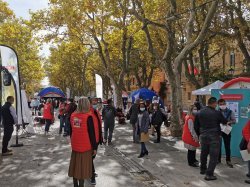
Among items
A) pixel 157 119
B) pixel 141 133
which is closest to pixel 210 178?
pixel 141 133

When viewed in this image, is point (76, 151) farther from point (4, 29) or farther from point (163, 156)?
point (4, 29)

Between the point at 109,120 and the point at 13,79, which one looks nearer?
the point at 13,79

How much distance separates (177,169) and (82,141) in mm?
3402

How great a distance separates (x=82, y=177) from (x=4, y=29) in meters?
32.5

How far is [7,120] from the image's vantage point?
11180 mm

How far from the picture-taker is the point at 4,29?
1422 inches

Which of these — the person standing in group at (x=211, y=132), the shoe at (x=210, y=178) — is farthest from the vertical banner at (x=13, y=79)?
the shoe at (x=210, y=178)

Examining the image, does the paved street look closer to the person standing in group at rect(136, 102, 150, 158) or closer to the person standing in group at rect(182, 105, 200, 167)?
the person standing in group at rect(136, 102, 150, 158)

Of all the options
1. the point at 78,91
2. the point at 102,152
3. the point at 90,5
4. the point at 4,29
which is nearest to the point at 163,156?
the point at 102,152

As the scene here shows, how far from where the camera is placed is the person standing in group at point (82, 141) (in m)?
6.39

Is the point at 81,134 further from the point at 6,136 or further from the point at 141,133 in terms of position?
the point at 6,136

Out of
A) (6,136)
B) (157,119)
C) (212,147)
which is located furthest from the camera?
(157,119)

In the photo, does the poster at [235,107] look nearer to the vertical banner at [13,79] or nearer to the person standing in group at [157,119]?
the person standing in group at [157,119]

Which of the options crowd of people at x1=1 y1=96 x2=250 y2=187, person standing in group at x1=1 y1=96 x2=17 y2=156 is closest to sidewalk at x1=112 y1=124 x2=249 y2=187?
crowd of people at x1=1 y1=96 x2=250 y2=187
